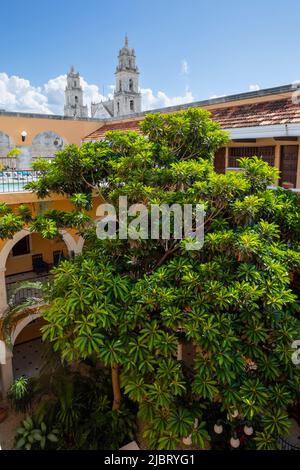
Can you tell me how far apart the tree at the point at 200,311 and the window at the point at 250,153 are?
10.3 ft

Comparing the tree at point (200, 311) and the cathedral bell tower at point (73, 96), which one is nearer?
the tree at point (200, 311)

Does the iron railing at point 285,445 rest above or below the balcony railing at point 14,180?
below

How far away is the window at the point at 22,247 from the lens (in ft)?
46.4

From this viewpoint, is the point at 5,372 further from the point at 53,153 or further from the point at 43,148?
the point at 43,148

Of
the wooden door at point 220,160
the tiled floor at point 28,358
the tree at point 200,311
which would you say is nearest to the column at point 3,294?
the tiled floor at point 28,358

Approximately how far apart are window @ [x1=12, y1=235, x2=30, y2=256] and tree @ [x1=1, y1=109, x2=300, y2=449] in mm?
7721

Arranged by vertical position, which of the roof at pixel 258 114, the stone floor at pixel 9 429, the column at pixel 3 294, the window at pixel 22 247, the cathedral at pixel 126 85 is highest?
the cathedral at pixel 126 85

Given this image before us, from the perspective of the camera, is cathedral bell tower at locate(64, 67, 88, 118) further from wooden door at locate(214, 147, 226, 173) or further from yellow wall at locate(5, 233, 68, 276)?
wooden door at locate(214, 147, 226, 173)

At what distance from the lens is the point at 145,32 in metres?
12.3

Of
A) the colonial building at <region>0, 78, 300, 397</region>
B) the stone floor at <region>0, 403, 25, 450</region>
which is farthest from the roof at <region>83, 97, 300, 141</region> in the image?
the stone floor at <region>0, 403, 25, 450</region>

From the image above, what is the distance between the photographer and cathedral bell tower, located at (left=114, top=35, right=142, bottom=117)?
184 feet

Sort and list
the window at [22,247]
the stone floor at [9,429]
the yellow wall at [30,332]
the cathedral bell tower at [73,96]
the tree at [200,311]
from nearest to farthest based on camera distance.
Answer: the tree at [200,311], the stone floor at [9,429], the window at [22,247], the yellow wall at [30,332], the cathedral bell tower at [73,96]

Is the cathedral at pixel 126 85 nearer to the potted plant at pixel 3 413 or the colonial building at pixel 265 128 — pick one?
the colonial building at pixel 265 128
